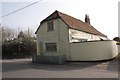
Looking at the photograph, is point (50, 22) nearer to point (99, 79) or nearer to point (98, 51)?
point (98, 51)

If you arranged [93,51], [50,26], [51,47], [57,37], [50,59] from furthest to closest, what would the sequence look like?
[50,26] → [51,47] → [57,37] → [50,59] → [93,51]

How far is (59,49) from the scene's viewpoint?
20375mm

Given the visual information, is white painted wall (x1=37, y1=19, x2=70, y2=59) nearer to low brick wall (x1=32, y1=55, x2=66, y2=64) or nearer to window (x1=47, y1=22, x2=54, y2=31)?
window (x1=47, y1=22, x2=54, y2=31)

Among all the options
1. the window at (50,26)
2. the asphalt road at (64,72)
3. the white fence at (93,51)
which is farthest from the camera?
the window at (50,26)

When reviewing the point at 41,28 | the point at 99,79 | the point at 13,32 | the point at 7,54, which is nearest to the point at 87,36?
the point at 41,28

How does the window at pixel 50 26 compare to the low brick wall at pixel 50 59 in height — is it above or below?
above

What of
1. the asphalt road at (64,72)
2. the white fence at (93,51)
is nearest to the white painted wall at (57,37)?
the white fence at (93,51)

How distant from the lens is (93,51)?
17.8 m

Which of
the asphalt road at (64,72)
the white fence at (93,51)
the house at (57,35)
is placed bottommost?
the asphalt road at (64,72)

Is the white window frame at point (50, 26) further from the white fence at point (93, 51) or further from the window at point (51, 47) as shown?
the white fence at point (93, 51)

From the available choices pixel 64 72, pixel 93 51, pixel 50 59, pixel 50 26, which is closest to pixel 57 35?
pixel 50 26

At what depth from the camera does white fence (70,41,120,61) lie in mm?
17547

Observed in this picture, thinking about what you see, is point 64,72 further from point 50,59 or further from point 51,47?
point 51,47

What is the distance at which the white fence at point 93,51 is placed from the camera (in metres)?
17.5
